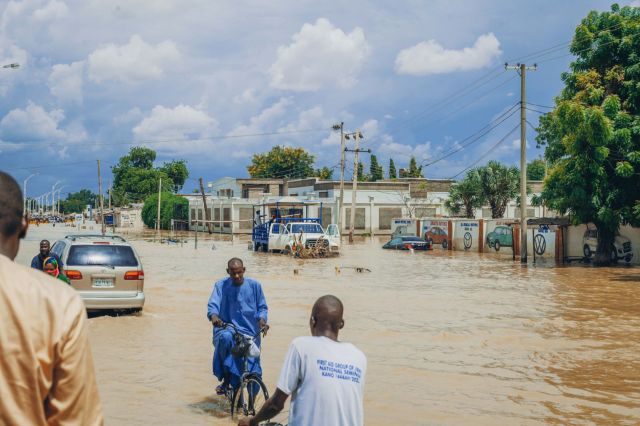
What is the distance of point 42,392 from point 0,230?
0.59 meters

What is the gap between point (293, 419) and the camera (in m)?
4.20

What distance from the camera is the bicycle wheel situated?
743 cm

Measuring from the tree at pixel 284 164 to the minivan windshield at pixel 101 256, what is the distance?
86.3 metres

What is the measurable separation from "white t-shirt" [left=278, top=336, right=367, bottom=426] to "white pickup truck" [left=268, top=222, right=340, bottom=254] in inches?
1294

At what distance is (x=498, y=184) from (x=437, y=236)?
379 inches

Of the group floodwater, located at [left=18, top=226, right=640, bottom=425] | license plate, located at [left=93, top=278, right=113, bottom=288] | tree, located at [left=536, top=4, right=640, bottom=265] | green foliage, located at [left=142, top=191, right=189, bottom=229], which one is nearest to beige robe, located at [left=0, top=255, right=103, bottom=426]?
floodwater, located at [left=18, top=226, right=640, bottom=425]

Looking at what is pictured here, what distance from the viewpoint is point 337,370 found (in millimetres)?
4086

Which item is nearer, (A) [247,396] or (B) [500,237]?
(A) [247,396]

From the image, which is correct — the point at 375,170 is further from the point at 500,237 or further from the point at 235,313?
the point at 235,313

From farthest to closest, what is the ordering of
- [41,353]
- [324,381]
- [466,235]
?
[466,235] < [324,381] < [41,353]

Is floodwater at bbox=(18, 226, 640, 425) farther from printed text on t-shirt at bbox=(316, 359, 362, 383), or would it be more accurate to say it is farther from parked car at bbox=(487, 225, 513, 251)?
parked car at bbox=(487, 225, 513, 251)

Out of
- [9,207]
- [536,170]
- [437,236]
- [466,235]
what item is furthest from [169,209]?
[9,207]

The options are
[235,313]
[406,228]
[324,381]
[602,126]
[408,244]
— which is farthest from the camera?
[406,228]

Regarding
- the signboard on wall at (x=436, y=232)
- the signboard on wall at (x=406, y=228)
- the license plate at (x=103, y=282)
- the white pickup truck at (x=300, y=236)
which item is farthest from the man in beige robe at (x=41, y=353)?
the signboard on wall at (x=406, y=228)
